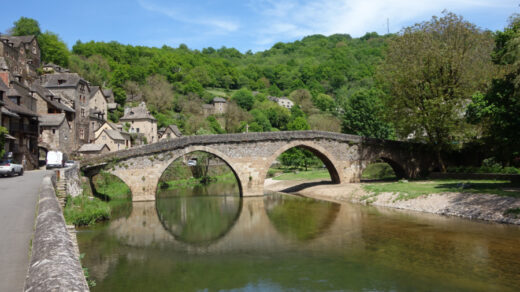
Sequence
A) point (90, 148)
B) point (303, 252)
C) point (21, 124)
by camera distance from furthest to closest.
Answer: point (90, 148)
point (21, 124)
point (303, 252)

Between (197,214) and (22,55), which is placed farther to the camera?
(22,55)

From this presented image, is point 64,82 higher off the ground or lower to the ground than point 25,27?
lower

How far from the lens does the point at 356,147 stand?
32281 mm

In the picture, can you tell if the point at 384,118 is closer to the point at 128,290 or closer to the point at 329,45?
the point at 128,290

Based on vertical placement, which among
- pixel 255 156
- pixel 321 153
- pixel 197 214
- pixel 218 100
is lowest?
pixel 197 214

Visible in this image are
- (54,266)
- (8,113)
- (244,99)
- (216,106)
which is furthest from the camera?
(244,99)

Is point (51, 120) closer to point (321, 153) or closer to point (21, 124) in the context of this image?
point (21, 124)

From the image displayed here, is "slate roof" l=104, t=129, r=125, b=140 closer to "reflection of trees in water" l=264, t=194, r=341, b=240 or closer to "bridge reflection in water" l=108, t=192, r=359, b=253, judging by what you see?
"bridge reflection in water" l=108, t=192, r=359, b=253

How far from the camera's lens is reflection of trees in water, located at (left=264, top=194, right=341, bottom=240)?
18.3m

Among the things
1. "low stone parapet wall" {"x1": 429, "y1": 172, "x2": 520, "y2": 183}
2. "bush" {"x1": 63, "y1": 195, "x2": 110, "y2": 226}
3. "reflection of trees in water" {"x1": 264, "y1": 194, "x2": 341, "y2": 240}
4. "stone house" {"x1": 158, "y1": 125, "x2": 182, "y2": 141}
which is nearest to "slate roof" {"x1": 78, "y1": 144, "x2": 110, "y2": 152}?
"stone house" {"x1": 158, "y1": 125, "x2": 182, "y2": 141}

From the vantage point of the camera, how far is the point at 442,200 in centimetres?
2147

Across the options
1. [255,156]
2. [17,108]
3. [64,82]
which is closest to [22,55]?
[64,82]

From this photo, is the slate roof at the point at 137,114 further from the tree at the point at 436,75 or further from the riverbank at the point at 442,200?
the tree at the point at 436,75

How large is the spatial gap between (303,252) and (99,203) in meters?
13.6
